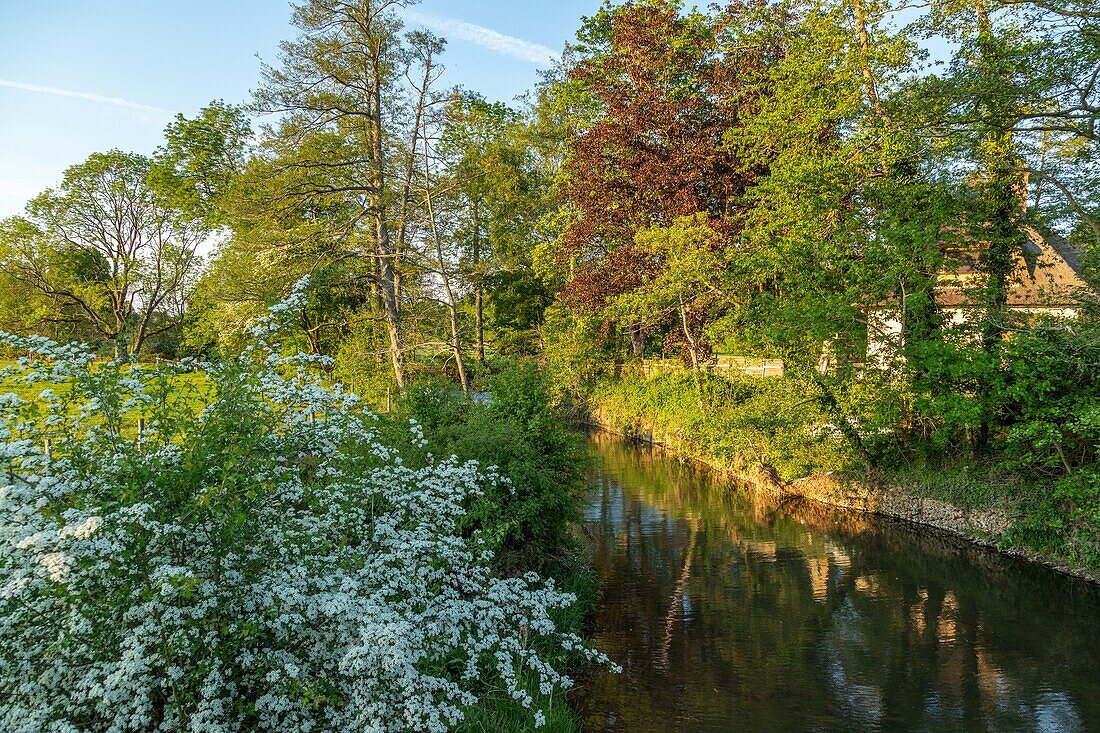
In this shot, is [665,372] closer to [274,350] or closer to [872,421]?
[872,421]

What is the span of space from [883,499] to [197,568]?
50.8 ft

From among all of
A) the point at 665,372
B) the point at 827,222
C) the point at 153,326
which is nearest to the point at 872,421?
the point at 827,222

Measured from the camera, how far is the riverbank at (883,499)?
1209cm

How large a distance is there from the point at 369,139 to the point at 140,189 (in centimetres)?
1732

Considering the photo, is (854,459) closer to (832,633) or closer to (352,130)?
(832,633)

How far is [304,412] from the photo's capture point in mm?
5691

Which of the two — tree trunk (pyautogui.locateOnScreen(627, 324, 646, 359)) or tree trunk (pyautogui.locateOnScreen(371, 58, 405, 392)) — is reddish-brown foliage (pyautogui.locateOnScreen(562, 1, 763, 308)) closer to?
tree trunk (pyautogui.locateOnScreen(627, 324, 646, 359))

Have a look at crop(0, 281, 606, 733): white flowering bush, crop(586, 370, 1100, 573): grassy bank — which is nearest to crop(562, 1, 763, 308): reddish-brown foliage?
crop(586, 370, 1100, 573): grassy bank

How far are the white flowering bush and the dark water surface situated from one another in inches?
152

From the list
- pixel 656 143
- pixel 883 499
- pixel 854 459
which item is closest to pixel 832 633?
pixel 883 499

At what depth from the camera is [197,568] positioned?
425cm

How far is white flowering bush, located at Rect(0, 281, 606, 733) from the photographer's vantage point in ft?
12.6

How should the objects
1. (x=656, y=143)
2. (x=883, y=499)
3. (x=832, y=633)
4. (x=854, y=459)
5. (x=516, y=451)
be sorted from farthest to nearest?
(x=656, y=143) → (x=854, y=459) → (x=883, y=499) → (x=516, y=451) → (x=832, y=633)

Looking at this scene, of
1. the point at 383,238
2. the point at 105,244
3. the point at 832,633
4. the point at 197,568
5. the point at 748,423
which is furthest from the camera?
the point at 105,244
